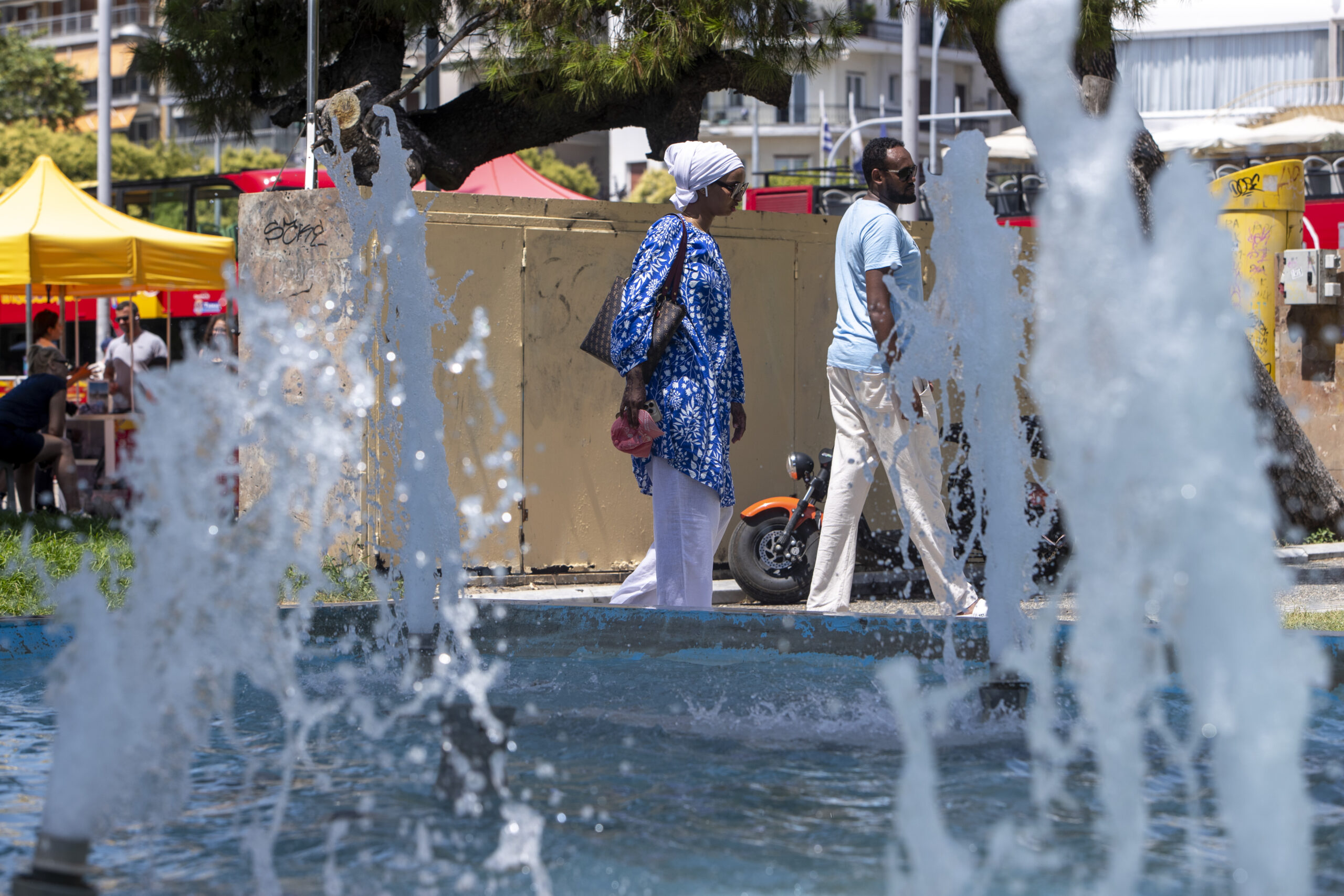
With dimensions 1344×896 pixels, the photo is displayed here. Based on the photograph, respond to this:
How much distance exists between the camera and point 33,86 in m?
51.2

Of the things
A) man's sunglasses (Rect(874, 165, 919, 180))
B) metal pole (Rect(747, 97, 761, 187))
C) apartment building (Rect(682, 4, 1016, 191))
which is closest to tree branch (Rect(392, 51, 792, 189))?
man's sunglasses (Rect(874, 165, 919, 180))

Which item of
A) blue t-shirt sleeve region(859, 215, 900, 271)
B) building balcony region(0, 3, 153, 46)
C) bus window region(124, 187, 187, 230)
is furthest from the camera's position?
building balcony region(0, 3, 153, 46)

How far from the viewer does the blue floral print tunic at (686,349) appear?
512 centimetres

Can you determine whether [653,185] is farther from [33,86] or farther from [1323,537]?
[1323,537]

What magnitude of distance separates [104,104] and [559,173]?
31.8 m

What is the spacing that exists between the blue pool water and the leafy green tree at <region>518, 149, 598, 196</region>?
46722mm

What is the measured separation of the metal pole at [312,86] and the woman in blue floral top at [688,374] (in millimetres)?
3565

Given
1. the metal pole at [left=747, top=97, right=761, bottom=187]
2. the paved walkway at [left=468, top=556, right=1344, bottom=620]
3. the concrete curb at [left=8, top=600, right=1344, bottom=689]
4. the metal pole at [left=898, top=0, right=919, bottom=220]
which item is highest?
the metal pole at [left=747, top=97, right=761, bottom=187]

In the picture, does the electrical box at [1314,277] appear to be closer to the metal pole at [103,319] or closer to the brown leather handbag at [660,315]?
the brown leather handbag at [660,315]

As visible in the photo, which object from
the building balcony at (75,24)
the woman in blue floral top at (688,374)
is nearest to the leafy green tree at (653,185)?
the building balcony at (75,24)

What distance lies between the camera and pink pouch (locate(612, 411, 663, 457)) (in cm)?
509

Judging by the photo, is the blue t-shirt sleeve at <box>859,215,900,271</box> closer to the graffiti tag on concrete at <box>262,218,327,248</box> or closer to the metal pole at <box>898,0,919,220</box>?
the graffiti tag on concrete at <box>262,218,327,248</box>

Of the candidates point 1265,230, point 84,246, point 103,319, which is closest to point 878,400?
point 1265,230

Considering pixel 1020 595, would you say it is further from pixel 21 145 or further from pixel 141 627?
pixel 21 145
